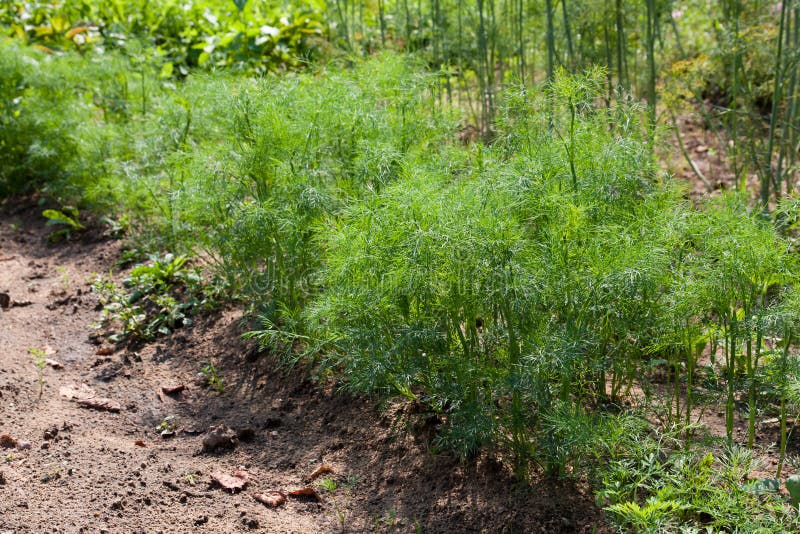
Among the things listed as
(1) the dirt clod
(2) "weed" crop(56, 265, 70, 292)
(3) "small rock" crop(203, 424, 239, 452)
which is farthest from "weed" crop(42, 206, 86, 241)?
(1) the dirt clod

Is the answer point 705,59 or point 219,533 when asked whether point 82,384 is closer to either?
point 219,533

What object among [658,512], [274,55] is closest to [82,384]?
[658,512]

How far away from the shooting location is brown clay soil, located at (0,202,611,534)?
128 inches

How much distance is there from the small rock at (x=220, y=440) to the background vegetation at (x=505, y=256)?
475mm

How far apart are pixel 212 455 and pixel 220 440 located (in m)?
0.07

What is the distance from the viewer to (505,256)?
2938 millimetres

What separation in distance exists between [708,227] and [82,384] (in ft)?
10.0

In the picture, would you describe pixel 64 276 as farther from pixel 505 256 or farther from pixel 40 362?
pixel 505 256

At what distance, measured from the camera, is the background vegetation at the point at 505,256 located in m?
2.91

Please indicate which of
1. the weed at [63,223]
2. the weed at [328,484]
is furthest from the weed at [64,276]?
the weed at [328,484]

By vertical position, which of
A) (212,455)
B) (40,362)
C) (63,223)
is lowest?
(212,455)

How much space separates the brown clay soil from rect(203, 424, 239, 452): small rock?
0.03m

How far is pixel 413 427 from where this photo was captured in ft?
12.1

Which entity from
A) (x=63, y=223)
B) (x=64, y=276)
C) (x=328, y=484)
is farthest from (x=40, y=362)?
(x=63, y=223)
